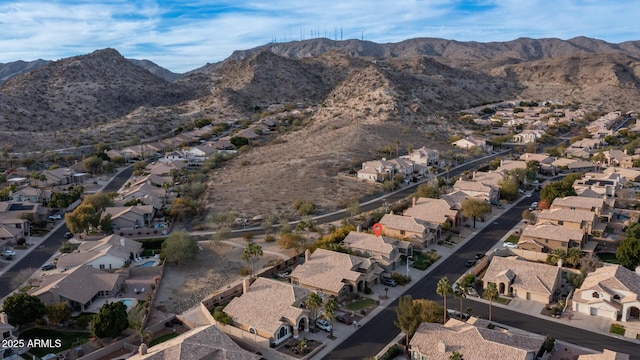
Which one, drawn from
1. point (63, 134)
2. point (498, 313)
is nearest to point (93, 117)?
point (63, 134)

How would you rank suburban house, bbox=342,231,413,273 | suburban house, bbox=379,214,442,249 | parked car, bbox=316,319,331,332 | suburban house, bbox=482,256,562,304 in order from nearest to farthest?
1. parked car, bbox=316,319,331,332
2. suburban house, bbox=482,256,562,304
3. suburban house, bbox=342,231,413,273
4. suburban house, bbox=379,214,442,249

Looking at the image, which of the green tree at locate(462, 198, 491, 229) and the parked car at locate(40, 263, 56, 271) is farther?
the green tree at locate(462, 198, 491, 229)

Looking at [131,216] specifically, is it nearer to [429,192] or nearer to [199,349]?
[199,349]

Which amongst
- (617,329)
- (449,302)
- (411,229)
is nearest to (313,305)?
(449,302)

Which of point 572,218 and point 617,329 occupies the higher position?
point 572,218

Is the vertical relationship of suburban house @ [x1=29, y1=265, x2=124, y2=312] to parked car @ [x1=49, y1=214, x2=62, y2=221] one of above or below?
below

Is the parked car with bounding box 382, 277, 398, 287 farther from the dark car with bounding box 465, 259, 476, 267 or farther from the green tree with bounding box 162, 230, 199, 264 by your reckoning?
the green tree with bounding box 162, 230, 199, 264

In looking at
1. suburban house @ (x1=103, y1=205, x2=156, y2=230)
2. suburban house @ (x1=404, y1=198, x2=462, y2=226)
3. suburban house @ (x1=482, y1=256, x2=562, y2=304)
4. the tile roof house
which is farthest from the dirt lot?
the tile roof house
